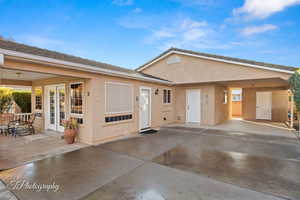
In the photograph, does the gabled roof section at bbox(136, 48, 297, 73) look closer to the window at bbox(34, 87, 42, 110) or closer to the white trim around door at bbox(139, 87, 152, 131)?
the white trim around door at bbox(139, 87, 152, 131)

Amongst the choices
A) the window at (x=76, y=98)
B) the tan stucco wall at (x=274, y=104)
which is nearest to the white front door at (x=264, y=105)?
the tan stucco wall at (x=274, y=104)

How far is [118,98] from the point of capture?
6.25 meters

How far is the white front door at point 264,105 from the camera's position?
11.5 meters

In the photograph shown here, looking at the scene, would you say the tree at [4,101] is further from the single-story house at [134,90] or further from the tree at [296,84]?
the tree at [296,84]

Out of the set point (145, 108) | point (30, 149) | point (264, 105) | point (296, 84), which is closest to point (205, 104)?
point (145, 108)

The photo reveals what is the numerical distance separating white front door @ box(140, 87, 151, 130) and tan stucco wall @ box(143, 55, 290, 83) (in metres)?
2.44

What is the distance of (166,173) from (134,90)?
4592 millimetres

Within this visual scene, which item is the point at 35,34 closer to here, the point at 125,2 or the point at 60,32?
the point at 60,32

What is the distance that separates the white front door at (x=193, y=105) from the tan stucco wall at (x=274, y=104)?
5.75m

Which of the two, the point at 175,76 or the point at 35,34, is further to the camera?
the point at 35,34

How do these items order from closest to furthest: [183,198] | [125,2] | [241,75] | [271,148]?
1. [183,198]
2. [271,148]
3. [241,75]
4. [125,2]

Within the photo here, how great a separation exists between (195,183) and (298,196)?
1.67m

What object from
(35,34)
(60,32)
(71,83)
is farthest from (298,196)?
(35,34)

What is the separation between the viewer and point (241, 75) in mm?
7176
